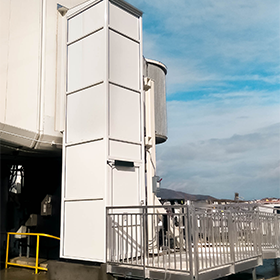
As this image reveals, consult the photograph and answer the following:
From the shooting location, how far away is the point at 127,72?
8.98 metres

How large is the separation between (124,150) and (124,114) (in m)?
0.94

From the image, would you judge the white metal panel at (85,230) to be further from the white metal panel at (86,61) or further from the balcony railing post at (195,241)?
the white metal panel at (86,61)

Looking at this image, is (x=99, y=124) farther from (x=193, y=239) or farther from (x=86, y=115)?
(x=193, y=239)

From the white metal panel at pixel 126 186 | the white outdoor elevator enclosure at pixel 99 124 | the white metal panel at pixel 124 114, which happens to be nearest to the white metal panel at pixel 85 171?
the white outdoor elevator enclosure at pixel 99 124

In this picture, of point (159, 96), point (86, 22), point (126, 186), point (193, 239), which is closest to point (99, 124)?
point (126, 186)

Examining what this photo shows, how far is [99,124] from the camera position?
824 cm

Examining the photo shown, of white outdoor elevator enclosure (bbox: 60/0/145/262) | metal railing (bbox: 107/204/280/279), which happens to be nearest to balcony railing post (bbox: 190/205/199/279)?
metal railing (bbox: 107/204/280/279)

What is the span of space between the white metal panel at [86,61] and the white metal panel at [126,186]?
2392 mm

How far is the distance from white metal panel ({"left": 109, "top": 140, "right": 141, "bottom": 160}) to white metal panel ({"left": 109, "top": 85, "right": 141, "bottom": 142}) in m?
0.16

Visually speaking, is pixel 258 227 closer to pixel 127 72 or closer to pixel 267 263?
pixel 267 263

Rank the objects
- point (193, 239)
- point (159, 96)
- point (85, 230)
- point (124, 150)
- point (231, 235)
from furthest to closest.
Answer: point (159, 96) → point (124, 150) → point (85, 230) → point (231, 235) → point (193, 239)

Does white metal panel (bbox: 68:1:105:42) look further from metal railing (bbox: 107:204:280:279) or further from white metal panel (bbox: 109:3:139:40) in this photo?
metal railing (bbox: 107:204:280:279)

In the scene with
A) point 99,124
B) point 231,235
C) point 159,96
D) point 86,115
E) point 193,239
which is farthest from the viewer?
point 159,96

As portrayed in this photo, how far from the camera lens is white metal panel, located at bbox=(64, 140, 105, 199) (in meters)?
7.99
